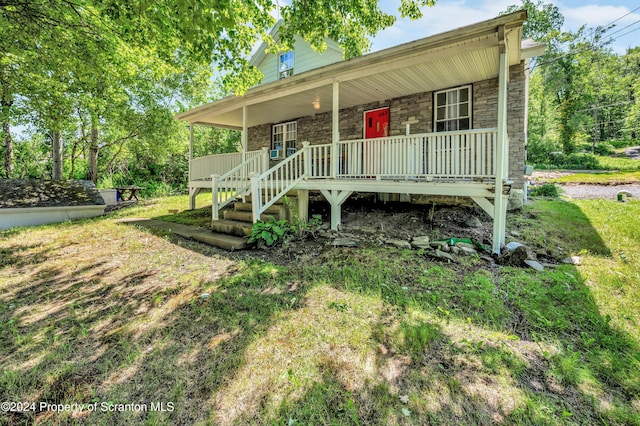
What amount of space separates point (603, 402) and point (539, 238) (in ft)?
14.7

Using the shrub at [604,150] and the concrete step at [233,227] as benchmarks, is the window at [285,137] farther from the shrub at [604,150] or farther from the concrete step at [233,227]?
the shrub at [604,150]

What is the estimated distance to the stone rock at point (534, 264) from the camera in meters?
4.11

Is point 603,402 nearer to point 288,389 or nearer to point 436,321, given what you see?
point 436,321

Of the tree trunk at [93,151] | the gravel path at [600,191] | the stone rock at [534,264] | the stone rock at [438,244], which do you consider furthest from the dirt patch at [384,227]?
the tree trunk at [93,151]

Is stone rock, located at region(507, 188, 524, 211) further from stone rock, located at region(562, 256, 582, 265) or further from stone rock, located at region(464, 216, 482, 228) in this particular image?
stone rock, located at region(562, 256, 582, 265)

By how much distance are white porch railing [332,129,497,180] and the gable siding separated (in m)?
7.28

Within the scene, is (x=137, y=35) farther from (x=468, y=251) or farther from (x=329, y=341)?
(x=468, y=251)

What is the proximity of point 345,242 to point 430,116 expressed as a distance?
4617 mm

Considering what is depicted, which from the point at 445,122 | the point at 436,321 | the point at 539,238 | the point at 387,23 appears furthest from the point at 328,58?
the point at 436,321

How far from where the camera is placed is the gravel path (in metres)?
11.0

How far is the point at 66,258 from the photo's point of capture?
5.13 metres

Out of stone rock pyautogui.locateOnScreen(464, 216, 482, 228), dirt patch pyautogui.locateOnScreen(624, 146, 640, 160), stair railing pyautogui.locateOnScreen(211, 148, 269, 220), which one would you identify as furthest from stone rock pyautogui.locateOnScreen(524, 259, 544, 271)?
dirt patch pyautogui.locateOnScreen(624, 146, 640, 160)

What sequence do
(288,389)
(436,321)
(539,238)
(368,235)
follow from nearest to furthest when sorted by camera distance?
(288,389) < (436,321) < (539,238) < (368,235)

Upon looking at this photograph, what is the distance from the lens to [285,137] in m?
11.5
